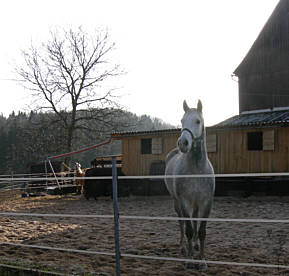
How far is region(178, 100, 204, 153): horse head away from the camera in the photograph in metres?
4.53

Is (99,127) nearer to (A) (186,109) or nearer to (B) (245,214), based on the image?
(B) (245,214)

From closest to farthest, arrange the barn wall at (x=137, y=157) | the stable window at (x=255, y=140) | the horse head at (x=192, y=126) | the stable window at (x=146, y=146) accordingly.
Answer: the horse head at (x=192, y=126), the stable window at (x=255, y=140), the barn wall at (x=137, y=157), the stable window at (x=146, y=146)

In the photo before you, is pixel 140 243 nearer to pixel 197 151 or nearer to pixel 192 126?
pixel 197 151

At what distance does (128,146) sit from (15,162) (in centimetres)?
5077

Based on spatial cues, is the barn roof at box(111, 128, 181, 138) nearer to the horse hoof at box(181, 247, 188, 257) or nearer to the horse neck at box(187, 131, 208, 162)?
the horse hoof at box(181, 247, 188, 257)

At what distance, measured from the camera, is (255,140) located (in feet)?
52.8

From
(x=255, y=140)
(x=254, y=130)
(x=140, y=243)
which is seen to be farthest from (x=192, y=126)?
(x=255, y=140)

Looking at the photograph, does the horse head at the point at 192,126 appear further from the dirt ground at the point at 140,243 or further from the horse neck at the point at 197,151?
the dirt ground at the point at 140,243

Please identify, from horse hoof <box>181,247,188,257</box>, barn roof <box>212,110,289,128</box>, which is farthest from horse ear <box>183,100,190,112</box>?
barn roof <box>212,110,289,128</box>

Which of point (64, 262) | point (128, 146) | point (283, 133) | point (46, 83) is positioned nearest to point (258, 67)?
point (283, 133)

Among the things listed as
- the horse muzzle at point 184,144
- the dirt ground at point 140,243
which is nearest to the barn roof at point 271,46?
the dirt ground at point 140,243

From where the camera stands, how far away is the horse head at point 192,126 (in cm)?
453

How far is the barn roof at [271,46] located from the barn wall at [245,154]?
639 centimetres

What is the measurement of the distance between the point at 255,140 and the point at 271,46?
24.8 ft
